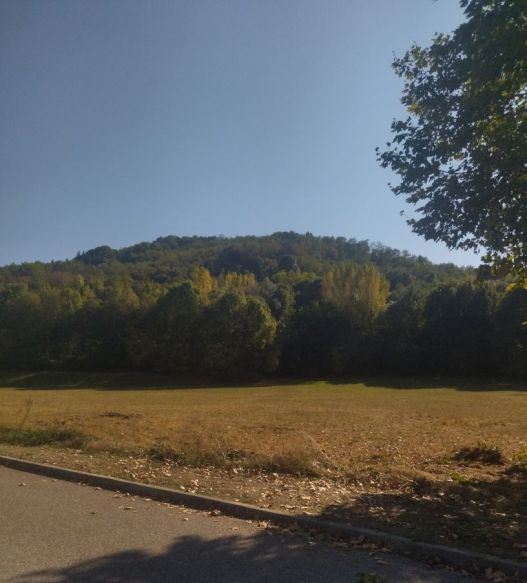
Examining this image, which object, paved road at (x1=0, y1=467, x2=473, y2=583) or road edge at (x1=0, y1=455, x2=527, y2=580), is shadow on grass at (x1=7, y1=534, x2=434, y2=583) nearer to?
paved road at (x1=0, y1=467, x2=473, y2=583)

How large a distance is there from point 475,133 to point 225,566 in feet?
26.3

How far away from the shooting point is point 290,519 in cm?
671

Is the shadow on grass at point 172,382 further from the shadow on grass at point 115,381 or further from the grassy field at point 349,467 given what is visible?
the grassy field at point 349,467

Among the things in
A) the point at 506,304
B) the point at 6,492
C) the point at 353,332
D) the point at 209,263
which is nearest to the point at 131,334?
the point at 353,332

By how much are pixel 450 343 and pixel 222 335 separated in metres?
28.5

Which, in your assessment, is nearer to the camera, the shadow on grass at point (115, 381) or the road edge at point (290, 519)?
the road edge at point (290, 519)

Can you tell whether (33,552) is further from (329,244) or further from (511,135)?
(329,244)

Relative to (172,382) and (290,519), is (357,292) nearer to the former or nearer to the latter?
(172,382)

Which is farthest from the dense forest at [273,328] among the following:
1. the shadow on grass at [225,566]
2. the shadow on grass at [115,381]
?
the shadow on grass at [225,566]

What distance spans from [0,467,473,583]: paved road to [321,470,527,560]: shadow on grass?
749 mm

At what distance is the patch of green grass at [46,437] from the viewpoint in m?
13.3

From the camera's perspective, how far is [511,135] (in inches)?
358

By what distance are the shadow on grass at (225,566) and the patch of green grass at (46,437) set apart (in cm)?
776

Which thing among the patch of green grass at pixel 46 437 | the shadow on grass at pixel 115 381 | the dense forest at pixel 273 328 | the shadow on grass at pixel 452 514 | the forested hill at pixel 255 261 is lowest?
the shadow on grass at pixel 115 381
